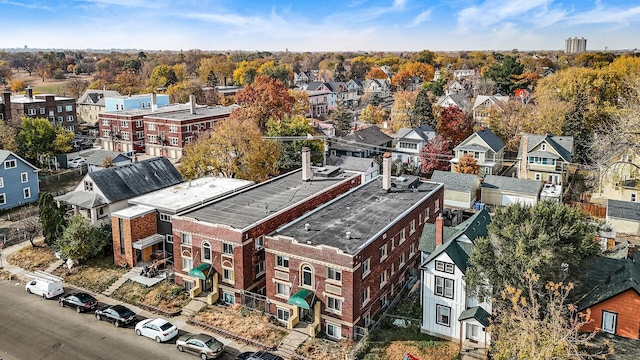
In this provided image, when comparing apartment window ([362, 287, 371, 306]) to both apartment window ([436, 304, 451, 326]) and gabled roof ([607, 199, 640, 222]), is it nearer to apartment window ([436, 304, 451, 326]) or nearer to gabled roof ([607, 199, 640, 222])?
apartment window ([436, 304, 451, 326])

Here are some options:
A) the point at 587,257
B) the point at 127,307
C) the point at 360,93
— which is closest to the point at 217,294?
the point at 127,307

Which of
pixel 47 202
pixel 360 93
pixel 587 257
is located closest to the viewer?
pixel 587 257

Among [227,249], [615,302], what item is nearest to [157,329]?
[227,249]

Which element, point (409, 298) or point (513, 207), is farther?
point (409, 298)

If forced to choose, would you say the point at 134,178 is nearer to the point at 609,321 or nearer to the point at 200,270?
the point at 200,270

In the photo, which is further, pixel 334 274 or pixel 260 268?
pixel 260 268

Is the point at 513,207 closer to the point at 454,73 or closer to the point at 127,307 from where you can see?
the point at 127,307

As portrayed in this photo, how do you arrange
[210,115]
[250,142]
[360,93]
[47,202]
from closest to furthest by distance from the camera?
[47,202] → [250,142] → [210,115] → [360,93]

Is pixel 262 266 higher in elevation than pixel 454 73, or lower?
lower
